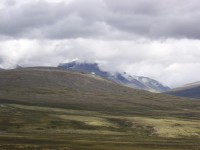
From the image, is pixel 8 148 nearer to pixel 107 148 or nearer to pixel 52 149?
pixel 52 149

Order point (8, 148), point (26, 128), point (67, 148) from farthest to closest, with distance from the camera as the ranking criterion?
point (26, 128)
point (67, 148)
point (8, 148)

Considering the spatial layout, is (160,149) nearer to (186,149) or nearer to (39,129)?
(186,149)

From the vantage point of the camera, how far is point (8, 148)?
95625mm

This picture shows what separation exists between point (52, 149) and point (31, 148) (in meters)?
4.56

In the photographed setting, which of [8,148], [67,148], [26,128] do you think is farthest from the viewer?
[26,128]

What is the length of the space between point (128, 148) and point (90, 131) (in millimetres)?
79641

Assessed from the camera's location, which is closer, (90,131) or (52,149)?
(52,149)

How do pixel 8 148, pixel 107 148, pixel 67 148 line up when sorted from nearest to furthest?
pixel 8 148 < pixel 67 148 < pixel 107 148

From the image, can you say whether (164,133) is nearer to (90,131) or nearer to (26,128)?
(90,131)

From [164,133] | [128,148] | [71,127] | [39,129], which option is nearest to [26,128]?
[39,129]

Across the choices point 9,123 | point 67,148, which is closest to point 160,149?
point 67,148

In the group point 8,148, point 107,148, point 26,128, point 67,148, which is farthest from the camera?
point 26,128

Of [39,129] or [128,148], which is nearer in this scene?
[128,148]

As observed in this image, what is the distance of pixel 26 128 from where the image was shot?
188 m
